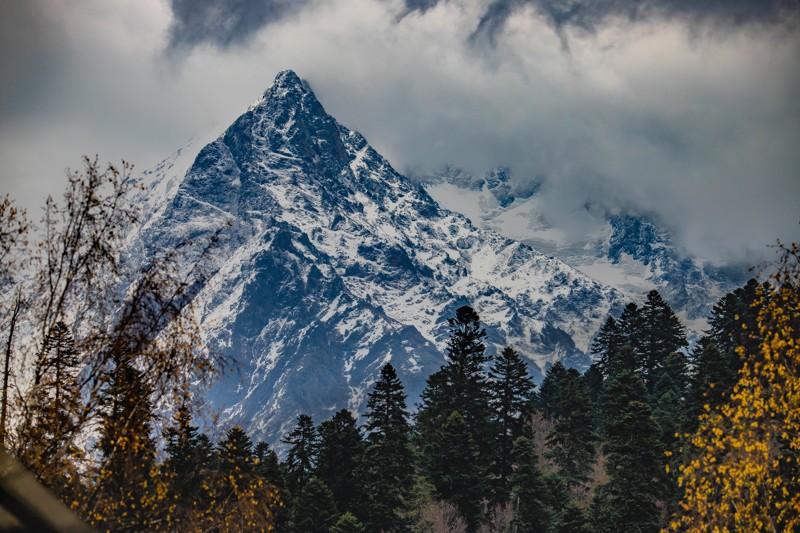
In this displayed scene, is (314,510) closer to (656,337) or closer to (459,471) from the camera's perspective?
(459,471)

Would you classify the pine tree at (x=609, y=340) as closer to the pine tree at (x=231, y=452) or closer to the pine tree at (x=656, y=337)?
the pine tree at (x=656, y=337)

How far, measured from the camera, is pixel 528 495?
2453 inches

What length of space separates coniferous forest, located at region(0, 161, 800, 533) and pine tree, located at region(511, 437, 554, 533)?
0.16 m

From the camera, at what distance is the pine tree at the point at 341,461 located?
62.4 meters

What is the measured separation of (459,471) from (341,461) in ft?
33.1

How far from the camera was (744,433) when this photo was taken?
1800cm

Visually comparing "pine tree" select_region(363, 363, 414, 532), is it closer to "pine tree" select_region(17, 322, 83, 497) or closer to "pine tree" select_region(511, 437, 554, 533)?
"pine tree" select_region(511, 437, 554, 533)

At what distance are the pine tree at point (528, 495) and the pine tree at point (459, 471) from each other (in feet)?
10.2

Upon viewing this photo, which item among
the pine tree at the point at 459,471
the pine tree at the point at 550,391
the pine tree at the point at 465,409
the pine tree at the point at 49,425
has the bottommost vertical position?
the pine tree at the point at 49,425

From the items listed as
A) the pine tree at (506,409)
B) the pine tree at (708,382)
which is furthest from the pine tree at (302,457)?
the pine tree at (708,382)

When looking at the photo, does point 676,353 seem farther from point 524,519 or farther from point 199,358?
point 199,358

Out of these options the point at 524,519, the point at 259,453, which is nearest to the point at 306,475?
the point at 259,453

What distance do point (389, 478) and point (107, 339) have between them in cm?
4833

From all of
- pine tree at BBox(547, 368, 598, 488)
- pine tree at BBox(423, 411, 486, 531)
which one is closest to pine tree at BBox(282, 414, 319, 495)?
pine tree at BBox(423, 411, 486, 531)
